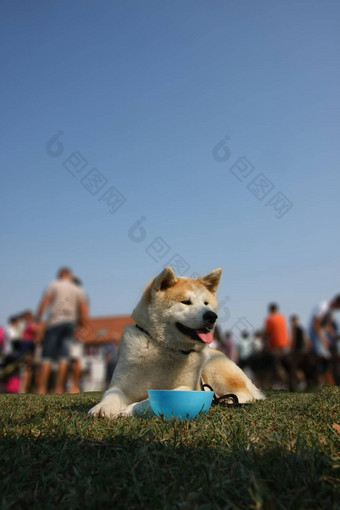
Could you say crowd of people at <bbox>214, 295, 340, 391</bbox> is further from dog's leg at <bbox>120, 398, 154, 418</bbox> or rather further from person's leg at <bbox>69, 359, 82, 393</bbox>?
dog's leg at <bbox>120, 398, 154, 418</bbox>

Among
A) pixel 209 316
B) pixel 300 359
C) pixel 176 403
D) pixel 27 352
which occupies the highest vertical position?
pixel 27 352

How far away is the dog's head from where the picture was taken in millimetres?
3254

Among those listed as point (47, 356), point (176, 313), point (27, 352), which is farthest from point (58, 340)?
point (176, 313)

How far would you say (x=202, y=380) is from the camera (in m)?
4.01

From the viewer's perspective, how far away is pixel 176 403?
2.65 metres

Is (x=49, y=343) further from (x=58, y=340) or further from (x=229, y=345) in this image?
(x=229, y=345)

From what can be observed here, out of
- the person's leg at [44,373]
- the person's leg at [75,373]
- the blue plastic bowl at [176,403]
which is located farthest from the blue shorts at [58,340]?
the blue plastic bowl at [176,403]

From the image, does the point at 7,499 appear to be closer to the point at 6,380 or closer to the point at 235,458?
the point at 235,458

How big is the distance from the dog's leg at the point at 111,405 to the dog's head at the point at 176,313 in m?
0.53

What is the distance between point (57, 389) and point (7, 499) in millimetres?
5791

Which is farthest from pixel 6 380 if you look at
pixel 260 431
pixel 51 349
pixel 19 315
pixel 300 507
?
pixel 300 507

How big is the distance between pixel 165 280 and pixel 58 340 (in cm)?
256

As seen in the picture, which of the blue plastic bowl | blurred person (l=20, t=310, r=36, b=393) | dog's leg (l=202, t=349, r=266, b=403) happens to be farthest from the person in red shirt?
the blue plastic bowl

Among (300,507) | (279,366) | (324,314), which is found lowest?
(279,366)
